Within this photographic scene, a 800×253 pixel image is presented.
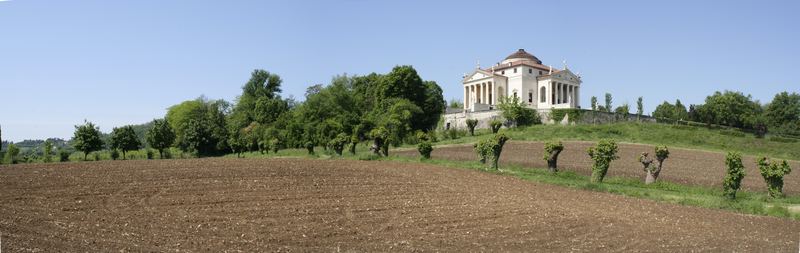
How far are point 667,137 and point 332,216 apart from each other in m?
57.6

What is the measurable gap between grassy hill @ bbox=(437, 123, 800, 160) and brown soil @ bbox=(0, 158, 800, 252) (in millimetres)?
37378

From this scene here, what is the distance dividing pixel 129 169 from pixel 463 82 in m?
86.4

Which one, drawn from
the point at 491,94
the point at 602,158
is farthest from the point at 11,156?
the point at 491,94

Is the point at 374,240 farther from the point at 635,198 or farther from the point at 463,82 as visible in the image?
the point at 463,82

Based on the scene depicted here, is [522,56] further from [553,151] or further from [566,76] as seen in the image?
[553,151]

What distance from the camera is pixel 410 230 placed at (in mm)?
14648

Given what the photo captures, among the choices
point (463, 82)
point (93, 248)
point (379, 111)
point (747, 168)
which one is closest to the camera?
point (93, 248)

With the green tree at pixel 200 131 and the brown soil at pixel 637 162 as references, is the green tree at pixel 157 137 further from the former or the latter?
the brown soil at pixel 637 162

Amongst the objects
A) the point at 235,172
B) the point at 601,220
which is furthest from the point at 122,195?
the point at 601,220

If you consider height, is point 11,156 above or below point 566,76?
below

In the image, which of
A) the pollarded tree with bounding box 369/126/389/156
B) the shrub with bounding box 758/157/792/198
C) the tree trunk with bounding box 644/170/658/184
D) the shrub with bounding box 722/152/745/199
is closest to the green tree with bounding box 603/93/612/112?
the pollarded tree with bounding box 369/126/389/156

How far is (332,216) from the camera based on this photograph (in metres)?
16.1

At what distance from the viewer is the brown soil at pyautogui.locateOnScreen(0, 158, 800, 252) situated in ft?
42.4

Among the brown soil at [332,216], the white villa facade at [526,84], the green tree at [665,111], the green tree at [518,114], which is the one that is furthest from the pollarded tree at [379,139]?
the green tree at [665,111]
